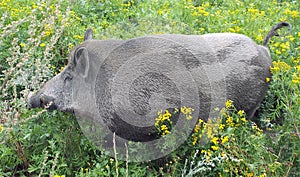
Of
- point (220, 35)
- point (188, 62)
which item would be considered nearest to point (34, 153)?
point (188, 62)

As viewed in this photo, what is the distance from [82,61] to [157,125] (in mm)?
871

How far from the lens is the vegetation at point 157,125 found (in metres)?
2.97

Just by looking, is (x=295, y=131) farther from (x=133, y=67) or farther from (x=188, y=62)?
(x=133, y=67)

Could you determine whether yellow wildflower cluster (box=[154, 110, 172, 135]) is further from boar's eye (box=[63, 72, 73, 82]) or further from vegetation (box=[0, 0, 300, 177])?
boar's eye (box=[63, 72, 73, 82])

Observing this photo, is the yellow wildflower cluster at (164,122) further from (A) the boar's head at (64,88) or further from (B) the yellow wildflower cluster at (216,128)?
(A) the boar's head at (64,88)

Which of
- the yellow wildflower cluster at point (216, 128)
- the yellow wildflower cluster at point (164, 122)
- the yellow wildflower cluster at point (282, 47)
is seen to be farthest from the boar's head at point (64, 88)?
the yellow wildflower cluster at point (282, 47)

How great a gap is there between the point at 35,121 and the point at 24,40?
143 cm

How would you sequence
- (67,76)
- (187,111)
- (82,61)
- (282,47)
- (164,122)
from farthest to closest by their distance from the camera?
(282,47)
(67,76)
(82,61)
(164,122)
(187,111)

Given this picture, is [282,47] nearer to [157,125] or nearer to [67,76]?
[157,125]

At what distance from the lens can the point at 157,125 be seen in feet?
11.3

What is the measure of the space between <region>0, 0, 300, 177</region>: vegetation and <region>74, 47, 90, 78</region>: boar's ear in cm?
22

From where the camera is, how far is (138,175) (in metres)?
3.46

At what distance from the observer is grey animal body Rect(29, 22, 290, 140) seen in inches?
139

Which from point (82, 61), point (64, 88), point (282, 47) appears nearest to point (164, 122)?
point (82, 61)
